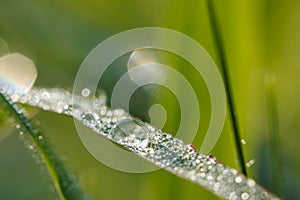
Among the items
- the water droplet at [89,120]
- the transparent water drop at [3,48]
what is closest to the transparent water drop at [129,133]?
the water droplet at [89,120]

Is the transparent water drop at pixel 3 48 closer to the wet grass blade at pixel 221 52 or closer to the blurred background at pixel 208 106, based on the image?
the blurred background at pixel 208 106

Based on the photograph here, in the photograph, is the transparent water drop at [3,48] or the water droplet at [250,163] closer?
the water droplet at [250,163]

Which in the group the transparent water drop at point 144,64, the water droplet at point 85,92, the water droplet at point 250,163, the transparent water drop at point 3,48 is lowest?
the water droplet at point 250,163

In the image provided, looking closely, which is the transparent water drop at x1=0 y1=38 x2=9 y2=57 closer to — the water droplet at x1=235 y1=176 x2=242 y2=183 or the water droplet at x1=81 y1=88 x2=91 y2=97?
the water droplet at x1=81 y1=88 x2=91 y2=97

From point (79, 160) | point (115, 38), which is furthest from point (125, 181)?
point (115, 38)

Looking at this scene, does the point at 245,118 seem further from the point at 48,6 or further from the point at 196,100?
the point at 48,6

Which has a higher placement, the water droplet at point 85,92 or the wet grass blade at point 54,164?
the water droplet at point 85,92
